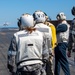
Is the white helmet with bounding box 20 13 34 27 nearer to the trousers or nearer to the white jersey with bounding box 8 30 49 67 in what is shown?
the white jersey with bounding box 8 30 49 67

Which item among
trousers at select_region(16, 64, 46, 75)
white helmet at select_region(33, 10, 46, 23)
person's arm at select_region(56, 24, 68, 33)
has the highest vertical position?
white helmet at select_region(33, 10, 46, 23)

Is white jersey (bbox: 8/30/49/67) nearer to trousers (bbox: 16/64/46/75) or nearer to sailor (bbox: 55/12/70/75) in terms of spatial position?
trousers (bbox: 16/64/46/75)

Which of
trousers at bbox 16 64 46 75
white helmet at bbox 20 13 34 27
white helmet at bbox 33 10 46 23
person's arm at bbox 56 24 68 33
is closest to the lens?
trousers at bbox 16 64 46 75

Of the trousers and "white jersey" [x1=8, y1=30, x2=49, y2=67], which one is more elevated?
"white jersey" [x1=8, y1=30, x2=49, y2=67]

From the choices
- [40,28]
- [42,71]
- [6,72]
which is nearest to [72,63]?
[6,72]

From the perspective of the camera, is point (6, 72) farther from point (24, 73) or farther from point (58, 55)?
point (24, 73)

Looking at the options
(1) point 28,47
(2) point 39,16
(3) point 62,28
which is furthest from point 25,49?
(3) point 62,28

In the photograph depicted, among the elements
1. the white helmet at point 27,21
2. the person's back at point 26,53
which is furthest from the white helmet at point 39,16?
the person's back at point 26,53

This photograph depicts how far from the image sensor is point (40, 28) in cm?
705

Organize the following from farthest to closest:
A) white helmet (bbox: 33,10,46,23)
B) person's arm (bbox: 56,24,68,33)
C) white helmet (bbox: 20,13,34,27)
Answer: person's arm (bbox: 56,24,68,33) < white helmet (bbox: 33,10,46,23) < white helmet (bbox: 20,13,34,27)

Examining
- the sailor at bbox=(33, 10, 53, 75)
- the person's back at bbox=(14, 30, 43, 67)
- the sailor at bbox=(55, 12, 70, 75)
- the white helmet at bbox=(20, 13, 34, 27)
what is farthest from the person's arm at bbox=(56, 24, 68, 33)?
the person's back at bbox=(14, 30, 43, 67)

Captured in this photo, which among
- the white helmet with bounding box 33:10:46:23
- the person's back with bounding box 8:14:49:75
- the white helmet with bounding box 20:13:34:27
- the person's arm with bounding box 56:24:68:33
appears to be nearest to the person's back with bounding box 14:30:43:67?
the person's back with bounding box 8:14:49:75

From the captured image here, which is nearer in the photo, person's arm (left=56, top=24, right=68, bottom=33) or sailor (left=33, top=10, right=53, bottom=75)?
sailor (left=33, top=10, right=53, bottom=75)

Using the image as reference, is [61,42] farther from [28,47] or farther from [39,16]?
[28,47]
